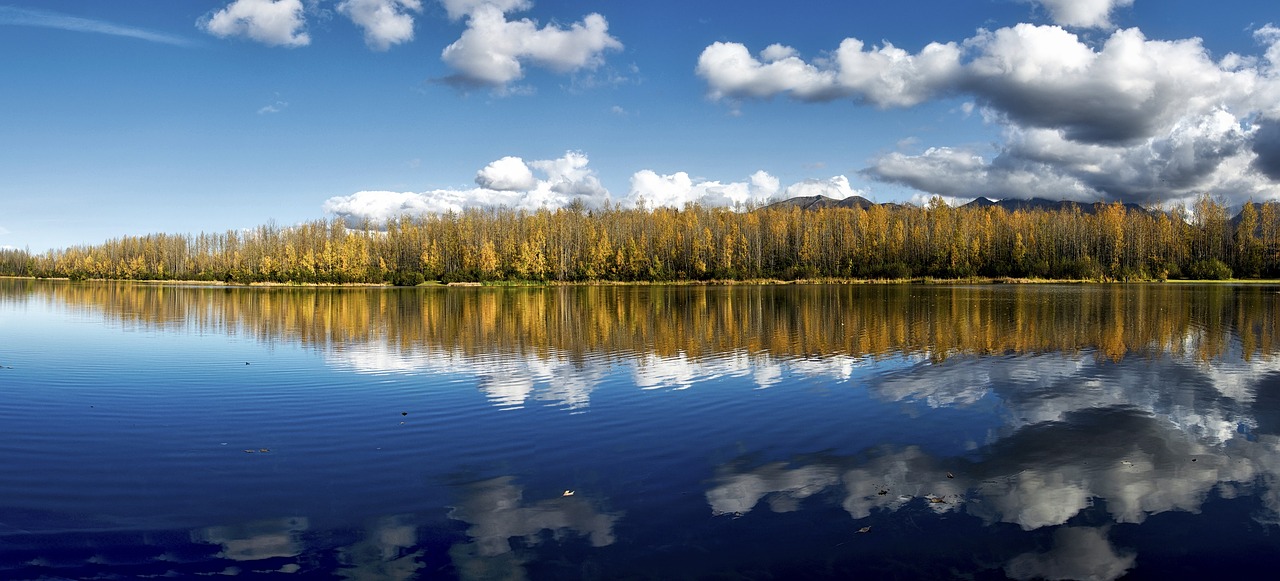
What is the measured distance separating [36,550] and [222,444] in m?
4.26

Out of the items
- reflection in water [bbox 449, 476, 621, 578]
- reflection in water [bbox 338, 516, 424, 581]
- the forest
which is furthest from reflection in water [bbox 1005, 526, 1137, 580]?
the forest

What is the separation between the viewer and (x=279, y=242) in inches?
6280

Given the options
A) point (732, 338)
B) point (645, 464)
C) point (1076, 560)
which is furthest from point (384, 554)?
point (732, 338)

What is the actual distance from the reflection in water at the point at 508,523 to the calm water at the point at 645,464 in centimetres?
3

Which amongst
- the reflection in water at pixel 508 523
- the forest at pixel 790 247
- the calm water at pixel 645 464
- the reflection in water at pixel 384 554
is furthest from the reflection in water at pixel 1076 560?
the forest at pixel 790 247

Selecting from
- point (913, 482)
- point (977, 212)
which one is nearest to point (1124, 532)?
point (913, 482)

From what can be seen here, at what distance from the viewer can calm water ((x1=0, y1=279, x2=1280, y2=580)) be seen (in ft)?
22.5

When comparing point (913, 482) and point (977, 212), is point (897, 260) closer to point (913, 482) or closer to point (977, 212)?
point (977, 212)

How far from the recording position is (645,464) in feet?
32.1

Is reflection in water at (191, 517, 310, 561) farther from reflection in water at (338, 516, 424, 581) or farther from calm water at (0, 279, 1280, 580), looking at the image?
reflection in water at (338, 516, 424, 581)

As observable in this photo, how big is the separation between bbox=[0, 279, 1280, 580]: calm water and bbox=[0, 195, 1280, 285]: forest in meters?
95.1

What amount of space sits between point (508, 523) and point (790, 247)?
406ft

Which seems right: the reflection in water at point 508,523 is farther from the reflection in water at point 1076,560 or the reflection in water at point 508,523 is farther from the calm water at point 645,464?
the reflection in water at point 1076,560

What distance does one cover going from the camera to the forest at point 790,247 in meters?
111
